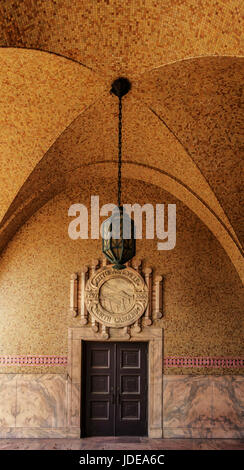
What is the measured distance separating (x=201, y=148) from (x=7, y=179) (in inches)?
116

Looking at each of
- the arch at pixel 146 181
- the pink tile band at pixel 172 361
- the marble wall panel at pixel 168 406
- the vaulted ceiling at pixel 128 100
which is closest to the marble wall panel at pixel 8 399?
the marble wall panel at pixel 168 406

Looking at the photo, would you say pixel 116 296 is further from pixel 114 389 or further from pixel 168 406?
pixel 168 406

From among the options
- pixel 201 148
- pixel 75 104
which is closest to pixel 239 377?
pixel 201 148

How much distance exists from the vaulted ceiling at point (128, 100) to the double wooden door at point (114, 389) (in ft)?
9.06

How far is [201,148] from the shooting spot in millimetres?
6645

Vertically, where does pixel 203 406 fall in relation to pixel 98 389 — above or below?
below

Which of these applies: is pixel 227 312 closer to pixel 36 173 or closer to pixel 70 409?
pixel 70 409

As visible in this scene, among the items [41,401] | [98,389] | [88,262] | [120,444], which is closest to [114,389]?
[98,389]

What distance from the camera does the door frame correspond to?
848 cm

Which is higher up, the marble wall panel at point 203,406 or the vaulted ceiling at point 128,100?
the vaulted ceiling at point 128,100

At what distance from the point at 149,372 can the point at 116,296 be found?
1535mm

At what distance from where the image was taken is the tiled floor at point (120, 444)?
7793 mm

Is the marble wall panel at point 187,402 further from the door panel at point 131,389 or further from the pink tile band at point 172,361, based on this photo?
the door panel at point 131,389

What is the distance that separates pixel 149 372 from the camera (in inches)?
341
